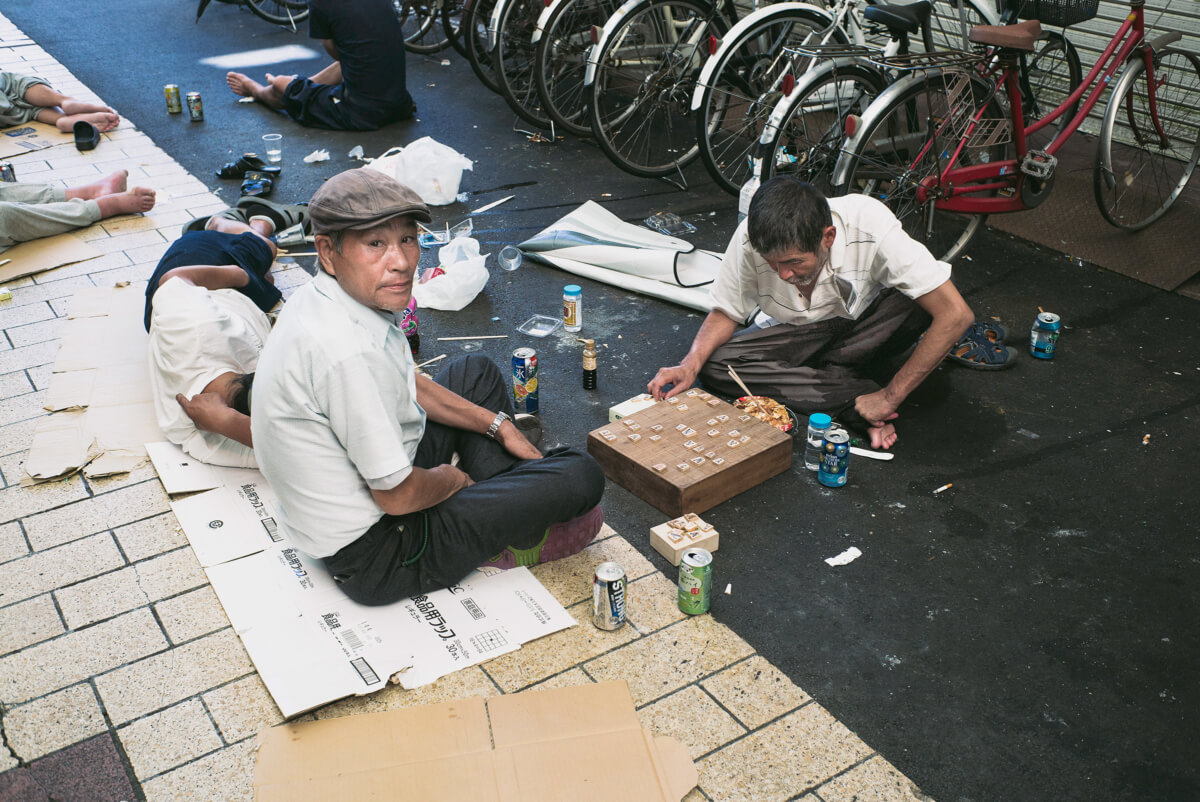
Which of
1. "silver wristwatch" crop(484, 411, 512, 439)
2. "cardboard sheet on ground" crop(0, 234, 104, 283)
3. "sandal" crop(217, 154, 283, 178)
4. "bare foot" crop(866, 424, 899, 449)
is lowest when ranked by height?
"cardboard sheet on ground" crop(0, 234, 104, 283)

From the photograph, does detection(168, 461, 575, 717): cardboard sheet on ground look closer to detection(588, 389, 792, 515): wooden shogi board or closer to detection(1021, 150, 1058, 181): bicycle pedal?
detection(588, 389, 792, 515): wooden shogi board

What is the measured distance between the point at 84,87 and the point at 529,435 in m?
6.51

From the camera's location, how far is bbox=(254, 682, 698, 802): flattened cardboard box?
2428mm

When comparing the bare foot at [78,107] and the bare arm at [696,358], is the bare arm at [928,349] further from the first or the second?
the bare foot at [78,107]

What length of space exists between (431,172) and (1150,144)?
4.10 metres

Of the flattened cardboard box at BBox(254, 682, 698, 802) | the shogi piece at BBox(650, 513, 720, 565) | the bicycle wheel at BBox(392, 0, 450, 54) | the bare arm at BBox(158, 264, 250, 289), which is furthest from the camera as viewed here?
the bicycle wheel at BBox(392, 0, 450, 54)

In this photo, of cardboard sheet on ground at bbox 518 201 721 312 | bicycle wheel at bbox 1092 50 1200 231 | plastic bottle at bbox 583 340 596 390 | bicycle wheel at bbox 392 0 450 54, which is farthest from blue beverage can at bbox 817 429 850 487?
bicycle wheel at bbox 392 0 450 54

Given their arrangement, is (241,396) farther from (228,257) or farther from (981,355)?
(981,355)

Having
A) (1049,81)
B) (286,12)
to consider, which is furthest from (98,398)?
(286,12)

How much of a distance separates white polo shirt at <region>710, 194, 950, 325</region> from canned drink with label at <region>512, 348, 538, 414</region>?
0.78m

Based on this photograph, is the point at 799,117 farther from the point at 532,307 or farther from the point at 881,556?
the point at 881,556

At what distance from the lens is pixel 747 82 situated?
620cm

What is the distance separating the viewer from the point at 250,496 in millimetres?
3479

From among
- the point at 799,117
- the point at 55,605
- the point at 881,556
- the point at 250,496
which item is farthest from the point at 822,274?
the point at 55,605
